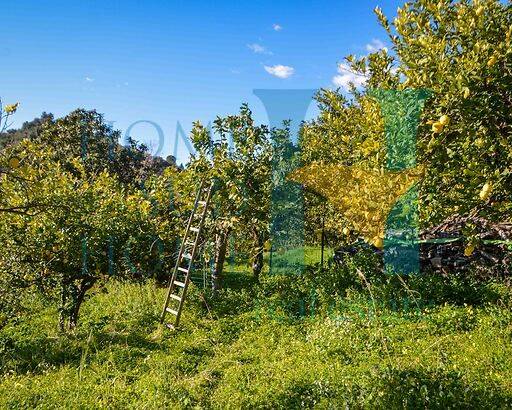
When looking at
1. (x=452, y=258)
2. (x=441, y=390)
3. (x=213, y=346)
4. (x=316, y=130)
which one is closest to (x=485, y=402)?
(x=441, y=390)

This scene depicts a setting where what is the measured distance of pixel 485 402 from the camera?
437 cm

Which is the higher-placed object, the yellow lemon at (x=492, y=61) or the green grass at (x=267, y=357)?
the yellow lemon at (x=492, y=61)

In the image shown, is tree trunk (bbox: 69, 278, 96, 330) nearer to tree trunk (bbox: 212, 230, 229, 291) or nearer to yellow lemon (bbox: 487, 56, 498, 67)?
tree trunk (bbox: 212, 230, 229, 291)

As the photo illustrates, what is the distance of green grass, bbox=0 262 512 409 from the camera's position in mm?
4723

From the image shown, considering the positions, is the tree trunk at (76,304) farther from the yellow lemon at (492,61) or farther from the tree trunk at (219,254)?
the yellow lemon at (492,61)

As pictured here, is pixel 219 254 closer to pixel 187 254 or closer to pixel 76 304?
pixel 187 254

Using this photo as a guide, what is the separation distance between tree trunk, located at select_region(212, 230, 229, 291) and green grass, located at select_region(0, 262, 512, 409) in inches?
19.6

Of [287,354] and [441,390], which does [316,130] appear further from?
[441,390]

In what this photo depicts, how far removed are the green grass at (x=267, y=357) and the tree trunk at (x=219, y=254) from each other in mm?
497

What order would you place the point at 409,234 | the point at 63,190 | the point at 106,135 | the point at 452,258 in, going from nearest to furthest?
the point at 409,234 → the point at 63,190 → the point at 452,258 → the point at 106,135

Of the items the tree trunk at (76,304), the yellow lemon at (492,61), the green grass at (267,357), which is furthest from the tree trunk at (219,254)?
the yellow lemon at (492,61)

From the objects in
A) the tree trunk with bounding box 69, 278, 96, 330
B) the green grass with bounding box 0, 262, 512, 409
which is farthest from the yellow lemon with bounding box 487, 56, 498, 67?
the tree trunk with bounding box 69, 278, 96, 330

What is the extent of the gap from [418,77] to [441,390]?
3.21 m

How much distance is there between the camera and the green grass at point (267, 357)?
4.72 metres
